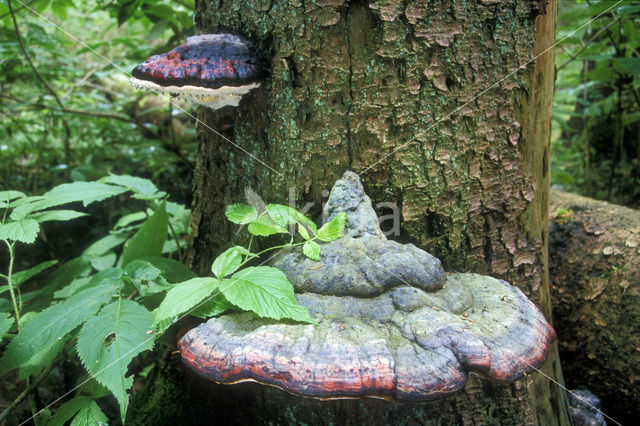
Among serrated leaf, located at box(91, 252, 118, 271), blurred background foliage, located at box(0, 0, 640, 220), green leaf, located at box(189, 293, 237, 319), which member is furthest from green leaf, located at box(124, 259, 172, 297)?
blurred background foliage, located at box(0, 0, 640, 220)

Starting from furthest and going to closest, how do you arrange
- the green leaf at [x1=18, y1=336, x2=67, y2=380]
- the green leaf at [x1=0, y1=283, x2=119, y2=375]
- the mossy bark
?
the mossy bark < the green leaf at [x1=18, y1=336, x2=67, y2=380] < the green leaf at [x1=0, y1=283, x2=119, y2=375]

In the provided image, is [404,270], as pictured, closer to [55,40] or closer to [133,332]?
[133,332]

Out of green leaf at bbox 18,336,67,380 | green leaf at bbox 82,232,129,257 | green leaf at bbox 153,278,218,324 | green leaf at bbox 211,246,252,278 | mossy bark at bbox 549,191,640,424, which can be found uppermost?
green leaf at bbox 211,246,252,278

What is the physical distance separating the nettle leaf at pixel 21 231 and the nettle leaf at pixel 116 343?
523 millimetres

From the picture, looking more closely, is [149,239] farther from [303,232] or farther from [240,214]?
[303,232]

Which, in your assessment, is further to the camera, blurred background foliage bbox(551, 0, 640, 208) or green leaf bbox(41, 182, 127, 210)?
blurred background foliage bbox(551, 0, 640, 208)

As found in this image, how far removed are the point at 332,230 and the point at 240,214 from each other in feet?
1.40

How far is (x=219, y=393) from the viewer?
7.06ft

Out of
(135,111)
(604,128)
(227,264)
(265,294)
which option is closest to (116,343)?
(227,264)

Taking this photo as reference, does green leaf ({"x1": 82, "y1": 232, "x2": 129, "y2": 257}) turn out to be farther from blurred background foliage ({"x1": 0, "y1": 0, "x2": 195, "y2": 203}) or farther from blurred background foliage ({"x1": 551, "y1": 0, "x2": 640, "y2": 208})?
blurred background foliage ({"x1": 551, "y1": 0, "x2": 640, "y2": 208})

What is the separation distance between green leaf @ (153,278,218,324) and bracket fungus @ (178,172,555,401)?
4.7 inches

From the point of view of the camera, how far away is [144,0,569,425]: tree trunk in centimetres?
166

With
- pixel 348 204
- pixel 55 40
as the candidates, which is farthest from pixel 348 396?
pixel 55 40

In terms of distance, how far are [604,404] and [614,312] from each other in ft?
1.79
